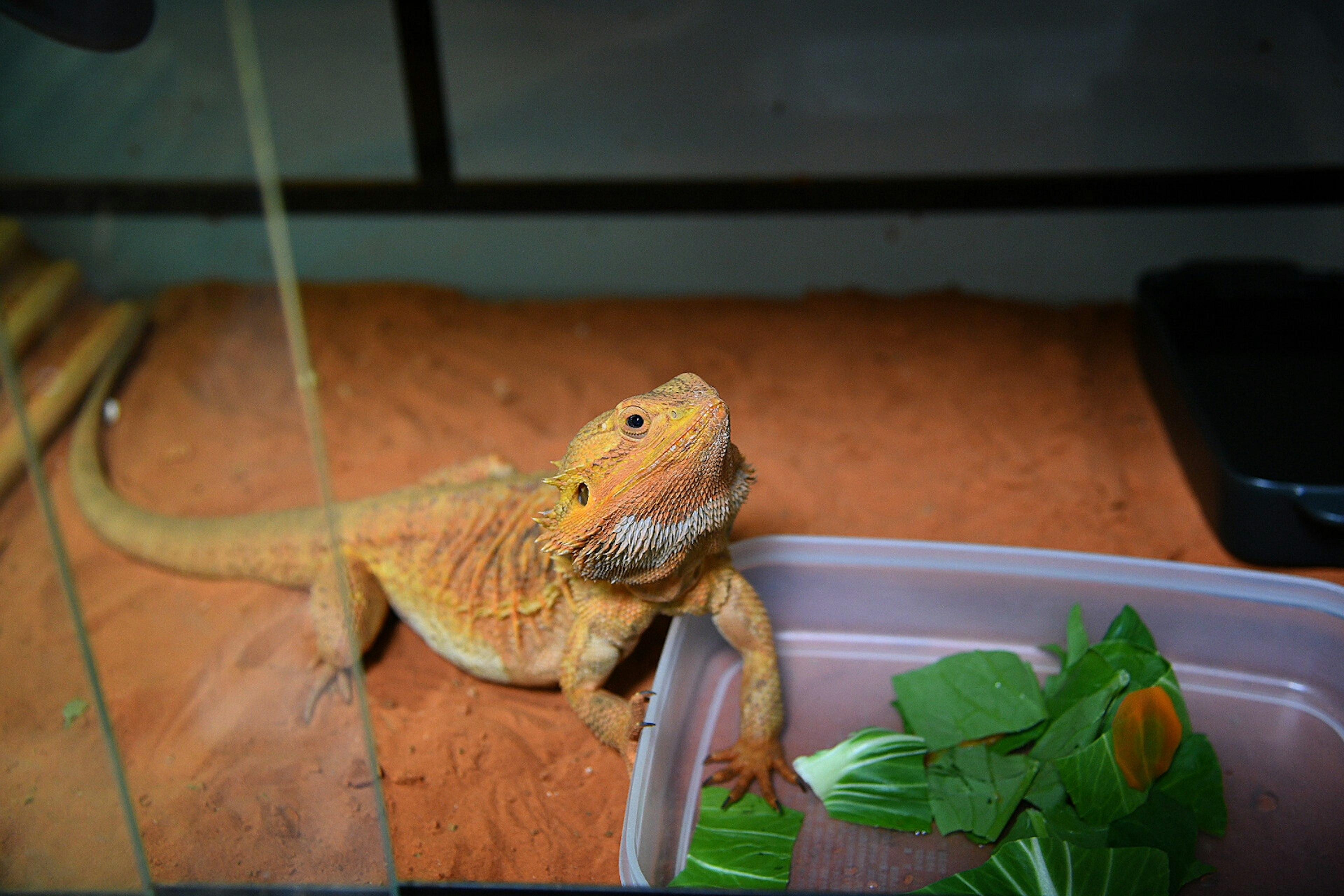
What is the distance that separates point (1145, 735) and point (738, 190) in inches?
115

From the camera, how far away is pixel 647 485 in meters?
1.89

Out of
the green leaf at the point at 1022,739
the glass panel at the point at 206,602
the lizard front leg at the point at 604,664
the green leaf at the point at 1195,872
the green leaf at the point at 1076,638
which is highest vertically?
the glass panel at the point at 206,602

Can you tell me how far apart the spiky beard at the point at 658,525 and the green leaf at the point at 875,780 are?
2.24 ft

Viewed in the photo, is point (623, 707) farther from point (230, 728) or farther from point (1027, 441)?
point (1027, 441)

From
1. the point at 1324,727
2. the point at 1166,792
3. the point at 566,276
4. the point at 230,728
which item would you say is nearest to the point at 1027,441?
the point at 1324,727

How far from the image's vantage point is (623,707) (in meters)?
2.31

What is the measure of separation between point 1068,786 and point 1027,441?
5.57 ft

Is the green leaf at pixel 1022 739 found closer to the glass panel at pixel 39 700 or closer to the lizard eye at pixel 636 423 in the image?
the lizard eye at pixel 636 423

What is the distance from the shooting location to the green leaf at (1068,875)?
6.13 ft

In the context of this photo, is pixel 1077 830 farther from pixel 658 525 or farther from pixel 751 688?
pixel 658 525

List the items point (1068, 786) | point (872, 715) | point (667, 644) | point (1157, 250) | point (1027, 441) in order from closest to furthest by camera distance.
Result: point (1068, 786)
point (667, 644)
point (872, 715)
point (1027, 441)
point (1157, 250)

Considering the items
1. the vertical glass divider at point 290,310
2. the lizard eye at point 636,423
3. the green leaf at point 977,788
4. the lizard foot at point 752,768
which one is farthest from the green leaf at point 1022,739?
the vertical glass divider at point 290,310

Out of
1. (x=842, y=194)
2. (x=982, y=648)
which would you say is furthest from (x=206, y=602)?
(x=842, y=194)

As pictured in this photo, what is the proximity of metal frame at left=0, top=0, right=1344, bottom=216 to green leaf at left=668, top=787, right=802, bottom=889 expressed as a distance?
9.33 ft
